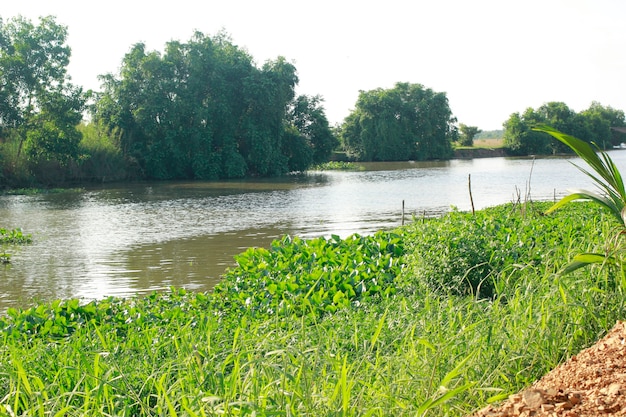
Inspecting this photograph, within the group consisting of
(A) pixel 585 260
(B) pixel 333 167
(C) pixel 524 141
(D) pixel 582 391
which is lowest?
(D) pixel 582 391

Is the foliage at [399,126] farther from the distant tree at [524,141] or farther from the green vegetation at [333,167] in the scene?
the green vegetation at [333,167]

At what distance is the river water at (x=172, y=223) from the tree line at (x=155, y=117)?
3.96 metres

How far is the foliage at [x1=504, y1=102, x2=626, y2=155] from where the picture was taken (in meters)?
86.1

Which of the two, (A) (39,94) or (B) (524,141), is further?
(B) (524,141)

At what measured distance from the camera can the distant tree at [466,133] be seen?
9525cm

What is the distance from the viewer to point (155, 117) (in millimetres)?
42719

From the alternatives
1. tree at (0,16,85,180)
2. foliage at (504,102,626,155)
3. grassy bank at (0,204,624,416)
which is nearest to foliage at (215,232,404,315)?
grassy bank at (0,204,624,416)

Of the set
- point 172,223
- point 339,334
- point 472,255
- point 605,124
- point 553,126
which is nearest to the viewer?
point 339,334

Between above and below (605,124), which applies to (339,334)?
below

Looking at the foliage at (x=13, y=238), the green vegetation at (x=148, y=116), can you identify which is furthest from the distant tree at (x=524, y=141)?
the foliage at (x=13, y=238)

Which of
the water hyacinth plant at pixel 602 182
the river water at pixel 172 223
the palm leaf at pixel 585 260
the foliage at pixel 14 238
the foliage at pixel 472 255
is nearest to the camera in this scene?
the palm leaf at pixel 585 260

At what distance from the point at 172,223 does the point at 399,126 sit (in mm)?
63517

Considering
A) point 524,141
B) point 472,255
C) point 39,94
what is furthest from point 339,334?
point 524,141

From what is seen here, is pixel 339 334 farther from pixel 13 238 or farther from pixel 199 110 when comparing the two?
pixel 199 110
